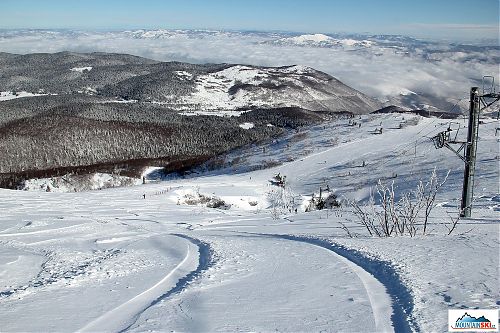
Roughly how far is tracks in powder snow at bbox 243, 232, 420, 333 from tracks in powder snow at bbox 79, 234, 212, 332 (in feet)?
10.3

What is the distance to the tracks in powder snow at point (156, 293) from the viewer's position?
233 inches

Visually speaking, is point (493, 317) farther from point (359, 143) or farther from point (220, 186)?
point (359, 143)

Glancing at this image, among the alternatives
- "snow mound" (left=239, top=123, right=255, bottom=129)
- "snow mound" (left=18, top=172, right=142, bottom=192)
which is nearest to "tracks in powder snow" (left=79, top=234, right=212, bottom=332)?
"snow mound" (left=18, top=172, right=142, bottom=192)

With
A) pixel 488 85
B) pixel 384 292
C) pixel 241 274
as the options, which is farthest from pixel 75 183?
pixel 384 292

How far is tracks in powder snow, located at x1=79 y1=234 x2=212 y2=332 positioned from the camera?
5.92m

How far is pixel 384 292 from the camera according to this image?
266 inches

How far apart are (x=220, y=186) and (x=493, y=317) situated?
37998mm

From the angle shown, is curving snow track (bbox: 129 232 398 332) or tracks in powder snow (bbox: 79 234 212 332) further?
tracks in powder snow (bbox: 79 234 212 332)

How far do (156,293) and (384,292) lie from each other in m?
3.86

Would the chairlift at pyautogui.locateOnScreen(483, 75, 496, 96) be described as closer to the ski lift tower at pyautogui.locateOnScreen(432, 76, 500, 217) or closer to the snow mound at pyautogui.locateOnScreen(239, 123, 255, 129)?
the ski lift tower at pyautogui.locateOnScreen(432, 76, 500, 217)

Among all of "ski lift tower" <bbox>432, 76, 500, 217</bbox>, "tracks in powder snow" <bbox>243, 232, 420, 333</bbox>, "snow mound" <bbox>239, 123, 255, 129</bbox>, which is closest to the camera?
"tracks in powder snow" <bbox>243, 232, 420, 333</bbox>

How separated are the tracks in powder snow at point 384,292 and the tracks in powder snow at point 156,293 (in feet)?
10.3

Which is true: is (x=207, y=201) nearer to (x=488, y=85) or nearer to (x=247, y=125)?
(x=488, y=85)

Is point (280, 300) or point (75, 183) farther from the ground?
point (75, 183)
